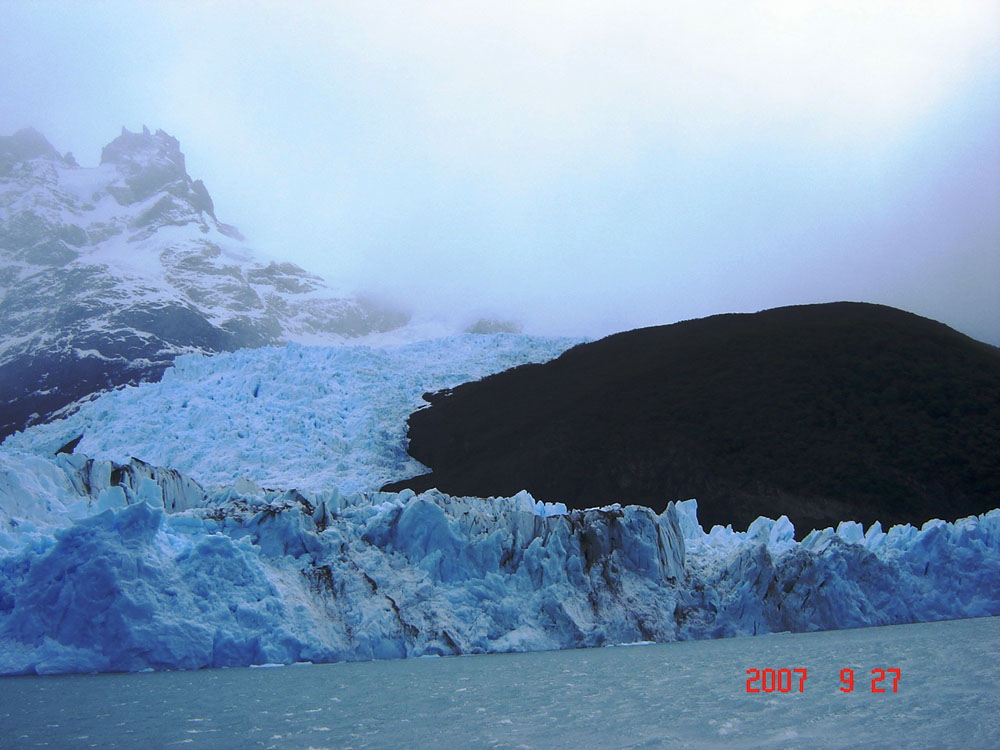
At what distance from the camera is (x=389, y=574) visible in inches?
741

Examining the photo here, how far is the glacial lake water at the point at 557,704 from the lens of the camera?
883 centimetres

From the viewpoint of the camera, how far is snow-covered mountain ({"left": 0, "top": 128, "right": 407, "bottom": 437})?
75375 millimetres

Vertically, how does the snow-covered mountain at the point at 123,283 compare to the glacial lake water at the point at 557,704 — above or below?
above

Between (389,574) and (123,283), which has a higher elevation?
(123,283)

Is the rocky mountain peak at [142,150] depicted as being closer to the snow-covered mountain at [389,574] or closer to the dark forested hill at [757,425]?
the dark forested hill at [757,425]

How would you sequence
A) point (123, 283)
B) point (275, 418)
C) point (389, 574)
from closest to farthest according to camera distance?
point (389, 574), point (275, 418), point (123, 283)

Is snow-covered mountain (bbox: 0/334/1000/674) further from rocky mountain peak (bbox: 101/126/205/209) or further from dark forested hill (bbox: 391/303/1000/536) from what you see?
rocky mountain peak (bbox: 101/126/205/209)

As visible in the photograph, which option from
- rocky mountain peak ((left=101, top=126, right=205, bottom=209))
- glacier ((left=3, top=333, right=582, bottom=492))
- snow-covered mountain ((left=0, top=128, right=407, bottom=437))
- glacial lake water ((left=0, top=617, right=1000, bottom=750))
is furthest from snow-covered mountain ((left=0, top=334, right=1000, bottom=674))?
rocky mountain peak ((left=101, top=126, right=205, bottom=209))

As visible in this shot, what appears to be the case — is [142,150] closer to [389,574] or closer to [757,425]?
[757,425]

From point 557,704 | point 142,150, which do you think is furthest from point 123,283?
point 557,704

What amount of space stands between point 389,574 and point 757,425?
2290cm
